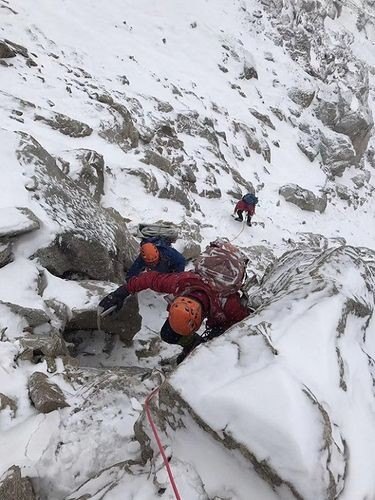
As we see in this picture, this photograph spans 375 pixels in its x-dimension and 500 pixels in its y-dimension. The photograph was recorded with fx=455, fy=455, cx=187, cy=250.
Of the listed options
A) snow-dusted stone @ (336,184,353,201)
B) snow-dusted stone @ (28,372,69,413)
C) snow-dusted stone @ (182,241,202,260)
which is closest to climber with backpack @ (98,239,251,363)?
snow-dusted stone @ (28,372,69,413)

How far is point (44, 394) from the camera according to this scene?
11.8ft

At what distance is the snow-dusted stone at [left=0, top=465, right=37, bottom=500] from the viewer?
281cm

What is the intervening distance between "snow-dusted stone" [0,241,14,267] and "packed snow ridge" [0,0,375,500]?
3cm

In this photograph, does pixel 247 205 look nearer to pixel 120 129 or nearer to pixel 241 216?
pixel 241 216

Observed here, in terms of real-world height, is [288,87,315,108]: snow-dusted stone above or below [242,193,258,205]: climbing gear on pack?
Answer: above

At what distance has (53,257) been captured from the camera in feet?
19.2

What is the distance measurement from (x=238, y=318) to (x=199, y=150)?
431 inches

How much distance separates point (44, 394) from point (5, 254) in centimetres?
222

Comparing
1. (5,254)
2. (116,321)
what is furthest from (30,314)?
(116,321)

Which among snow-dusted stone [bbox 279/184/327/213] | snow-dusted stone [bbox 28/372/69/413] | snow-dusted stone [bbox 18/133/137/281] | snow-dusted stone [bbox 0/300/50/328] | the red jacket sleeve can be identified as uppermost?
the red jacket sleeve

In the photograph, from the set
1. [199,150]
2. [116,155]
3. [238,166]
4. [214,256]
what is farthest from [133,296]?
[238,166]

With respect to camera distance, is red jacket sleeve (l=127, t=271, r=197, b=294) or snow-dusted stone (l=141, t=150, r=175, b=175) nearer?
red jacket sleeve (l=127, t=271, r=197, b=294)

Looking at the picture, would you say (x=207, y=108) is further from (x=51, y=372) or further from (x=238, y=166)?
(x=51, y=372)

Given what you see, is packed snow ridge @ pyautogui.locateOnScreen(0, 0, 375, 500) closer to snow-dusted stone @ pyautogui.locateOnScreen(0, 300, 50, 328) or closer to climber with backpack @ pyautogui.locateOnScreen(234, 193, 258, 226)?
snow-dusted stone @ pyautogui.locateOnScreen(0, 300, 50, 328)
